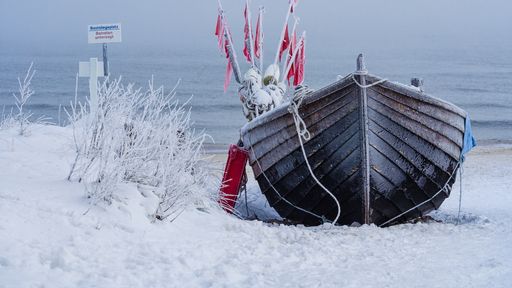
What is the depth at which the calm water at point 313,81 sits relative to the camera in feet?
90.6

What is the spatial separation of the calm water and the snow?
16219 millimetres

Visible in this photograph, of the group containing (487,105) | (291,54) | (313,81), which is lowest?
(487,105)

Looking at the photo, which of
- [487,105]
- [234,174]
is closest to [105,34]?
[234,174]

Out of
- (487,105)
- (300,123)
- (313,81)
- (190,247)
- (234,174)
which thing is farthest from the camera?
(313,81)

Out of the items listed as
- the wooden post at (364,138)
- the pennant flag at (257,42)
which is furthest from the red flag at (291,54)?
the wooden post at (364,138)

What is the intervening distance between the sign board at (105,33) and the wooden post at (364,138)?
439 centimetres

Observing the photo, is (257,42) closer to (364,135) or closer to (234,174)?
(234,174)

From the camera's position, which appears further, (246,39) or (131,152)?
(246,39)

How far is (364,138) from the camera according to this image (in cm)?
668

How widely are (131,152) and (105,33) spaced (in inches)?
171

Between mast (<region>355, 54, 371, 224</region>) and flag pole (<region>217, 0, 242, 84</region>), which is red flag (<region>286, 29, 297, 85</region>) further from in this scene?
mast (<region>355, 54, 371, 224</region>)

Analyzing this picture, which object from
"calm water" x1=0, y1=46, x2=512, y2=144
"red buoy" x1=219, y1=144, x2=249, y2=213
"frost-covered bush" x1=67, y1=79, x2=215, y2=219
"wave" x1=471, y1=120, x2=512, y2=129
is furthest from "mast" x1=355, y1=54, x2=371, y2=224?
"wave" x1=471, y1=120, x2=512, y2=129

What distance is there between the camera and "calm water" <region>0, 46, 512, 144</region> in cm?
2762

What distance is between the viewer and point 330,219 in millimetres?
7461
